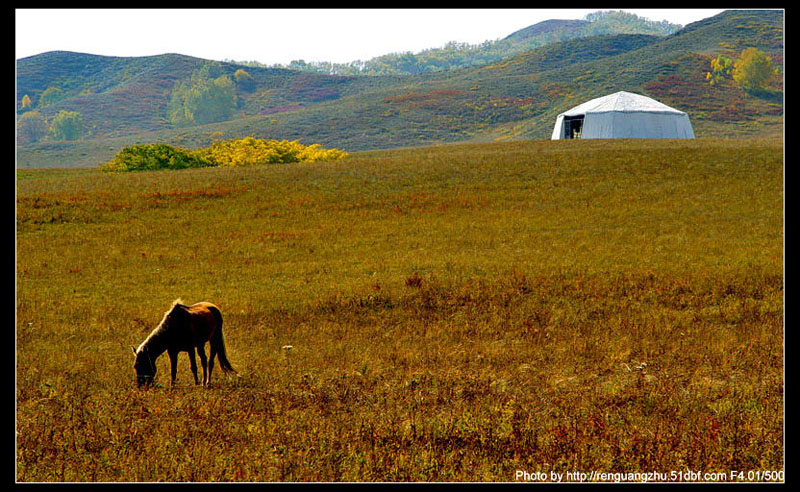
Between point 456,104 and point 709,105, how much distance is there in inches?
2715

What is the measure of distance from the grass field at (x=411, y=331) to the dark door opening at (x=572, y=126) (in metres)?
42.5

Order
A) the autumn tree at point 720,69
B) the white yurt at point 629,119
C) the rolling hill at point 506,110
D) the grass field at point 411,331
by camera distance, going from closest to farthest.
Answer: the grass field at point 411,331 < the white yurt at point 629,119 < the rolling hill at point 506,110 < the autumn tree at point 720,69

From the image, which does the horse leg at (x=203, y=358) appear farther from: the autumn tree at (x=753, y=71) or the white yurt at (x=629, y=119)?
the autumn tree at (x=753, y=71)

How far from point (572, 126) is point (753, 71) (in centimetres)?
8375

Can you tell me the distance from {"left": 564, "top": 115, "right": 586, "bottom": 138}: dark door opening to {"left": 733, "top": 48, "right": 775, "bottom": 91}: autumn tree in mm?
82957

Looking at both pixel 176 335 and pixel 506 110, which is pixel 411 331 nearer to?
pixel 176 335

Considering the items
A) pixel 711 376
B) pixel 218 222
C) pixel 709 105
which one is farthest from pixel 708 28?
pixel 711 376

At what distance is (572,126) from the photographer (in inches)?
3236

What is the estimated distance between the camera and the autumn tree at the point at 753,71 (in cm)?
13850

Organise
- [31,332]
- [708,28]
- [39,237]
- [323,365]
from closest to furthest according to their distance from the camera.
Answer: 1. [323,365]
2. [31,332]
3. [39,237]
4. [708,28]

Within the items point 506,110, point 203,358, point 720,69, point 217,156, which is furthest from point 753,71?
point 203,358

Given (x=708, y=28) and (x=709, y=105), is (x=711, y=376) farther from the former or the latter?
(x=708, y=28)


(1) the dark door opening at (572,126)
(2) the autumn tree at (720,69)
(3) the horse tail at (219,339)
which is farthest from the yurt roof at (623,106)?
(2) the autumn tree at (720,69)

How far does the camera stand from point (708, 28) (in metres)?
196
